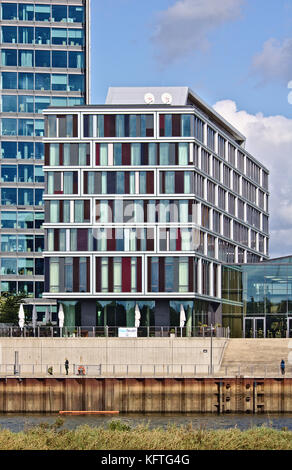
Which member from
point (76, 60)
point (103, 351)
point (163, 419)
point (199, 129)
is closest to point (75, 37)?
point (76, 60)

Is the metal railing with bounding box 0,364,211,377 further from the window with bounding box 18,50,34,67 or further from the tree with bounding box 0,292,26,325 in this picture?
the window with bounding box 18,50,34,67

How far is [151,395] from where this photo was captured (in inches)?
3410

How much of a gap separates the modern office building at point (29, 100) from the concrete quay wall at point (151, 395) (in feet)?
212

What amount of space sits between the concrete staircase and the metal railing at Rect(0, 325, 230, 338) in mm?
3218

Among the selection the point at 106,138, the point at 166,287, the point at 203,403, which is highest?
the point at 106,138

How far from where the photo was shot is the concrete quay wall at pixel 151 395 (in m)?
86.2

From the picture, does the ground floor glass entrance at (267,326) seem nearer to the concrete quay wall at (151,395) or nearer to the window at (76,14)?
the concrete quay wall at (151,395)

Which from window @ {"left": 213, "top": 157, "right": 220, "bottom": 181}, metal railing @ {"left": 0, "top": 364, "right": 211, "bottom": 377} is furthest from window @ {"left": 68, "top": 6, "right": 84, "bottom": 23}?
metal railing @ {"left": 0, "top": 364, "right": 211, "bottom": 377}

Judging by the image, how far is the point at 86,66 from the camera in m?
160

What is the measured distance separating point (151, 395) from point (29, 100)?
79604 millimetres

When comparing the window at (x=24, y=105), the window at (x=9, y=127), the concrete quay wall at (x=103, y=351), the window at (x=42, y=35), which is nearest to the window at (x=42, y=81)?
the window at (x=24, y=105)
